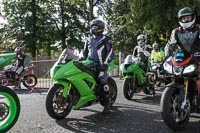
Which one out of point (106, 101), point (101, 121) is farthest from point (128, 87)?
point (101, 121)

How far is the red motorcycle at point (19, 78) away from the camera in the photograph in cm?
1399

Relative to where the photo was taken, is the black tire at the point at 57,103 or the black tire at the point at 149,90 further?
the black tire at the point at 149,90

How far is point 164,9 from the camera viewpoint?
18.3 meters

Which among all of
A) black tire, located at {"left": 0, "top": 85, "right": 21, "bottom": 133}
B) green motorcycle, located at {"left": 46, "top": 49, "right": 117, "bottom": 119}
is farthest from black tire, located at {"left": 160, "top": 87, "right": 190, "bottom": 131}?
black tire, located at {"left": 0, "top": 85, "right": 21, "bottom": 133}

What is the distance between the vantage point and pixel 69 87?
6.69m

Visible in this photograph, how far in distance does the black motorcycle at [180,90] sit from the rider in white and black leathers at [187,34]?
0.32m

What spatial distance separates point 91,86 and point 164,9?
→ 12.3 meters

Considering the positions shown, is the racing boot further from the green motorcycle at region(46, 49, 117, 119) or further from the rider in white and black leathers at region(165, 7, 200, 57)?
the rider in white and black leathers at region(165, 7, 200, 57)

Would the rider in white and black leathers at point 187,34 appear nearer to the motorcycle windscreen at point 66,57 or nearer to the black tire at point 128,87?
the motorcycle windscreen at point 66,57

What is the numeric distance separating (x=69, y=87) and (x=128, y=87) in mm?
3186

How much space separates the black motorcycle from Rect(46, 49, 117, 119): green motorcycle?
69.5 inches

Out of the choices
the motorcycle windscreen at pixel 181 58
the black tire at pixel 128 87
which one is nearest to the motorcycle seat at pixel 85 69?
the motorcycle windscreen at pixel 181 58

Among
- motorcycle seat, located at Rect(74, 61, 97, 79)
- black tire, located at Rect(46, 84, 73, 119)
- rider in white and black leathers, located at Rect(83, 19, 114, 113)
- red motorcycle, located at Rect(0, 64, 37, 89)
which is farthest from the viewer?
red motorcycle, located at Rect(0, 64, 37, 89)

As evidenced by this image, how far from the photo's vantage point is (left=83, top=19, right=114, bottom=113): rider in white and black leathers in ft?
23.9
